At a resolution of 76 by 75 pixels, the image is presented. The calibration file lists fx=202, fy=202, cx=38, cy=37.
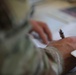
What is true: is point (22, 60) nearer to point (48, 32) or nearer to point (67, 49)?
point (67, 49)

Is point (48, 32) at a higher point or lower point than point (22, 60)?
lower

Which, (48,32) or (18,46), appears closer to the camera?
(18,46)

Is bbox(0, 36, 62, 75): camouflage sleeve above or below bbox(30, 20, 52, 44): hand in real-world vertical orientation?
above

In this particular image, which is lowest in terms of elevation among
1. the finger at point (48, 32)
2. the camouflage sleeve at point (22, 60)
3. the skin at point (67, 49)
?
the finger at point (48, 32)

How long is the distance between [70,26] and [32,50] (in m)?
0.66

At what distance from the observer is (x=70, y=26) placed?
108 cm

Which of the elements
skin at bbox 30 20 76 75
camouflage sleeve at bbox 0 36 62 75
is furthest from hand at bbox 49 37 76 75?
camouflage sleeve at bbox 0 36 62 75

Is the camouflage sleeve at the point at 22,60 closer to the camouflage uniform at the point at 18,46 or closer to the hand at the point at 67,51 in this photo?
the camouflage uniform at the point at 18,46

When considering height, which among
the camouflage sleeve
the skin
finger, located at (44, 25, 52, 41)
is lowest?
finger, located at (44, 25, 52, 41)

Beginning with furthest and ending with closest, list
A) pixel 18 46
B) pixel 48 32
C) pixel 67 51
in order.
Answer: pixel 48 32
pixel 67 51
pixel 18 46

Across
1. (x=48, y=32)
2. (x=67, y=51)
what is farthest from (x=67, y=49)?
(x=48, y=32)

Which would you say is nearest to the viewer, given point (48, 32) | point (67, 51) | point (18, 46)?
point (18, 46)

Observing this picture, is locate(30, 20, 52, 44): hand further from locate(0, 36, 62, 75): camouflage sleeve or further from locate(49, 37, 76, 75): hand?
locate(0, 36, 62, 75): camouflage sleeve

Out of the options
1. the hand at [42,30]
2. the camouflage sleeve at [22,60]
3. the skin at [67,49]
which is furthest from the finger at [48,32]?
the camouflage sleeve at [22,60]
